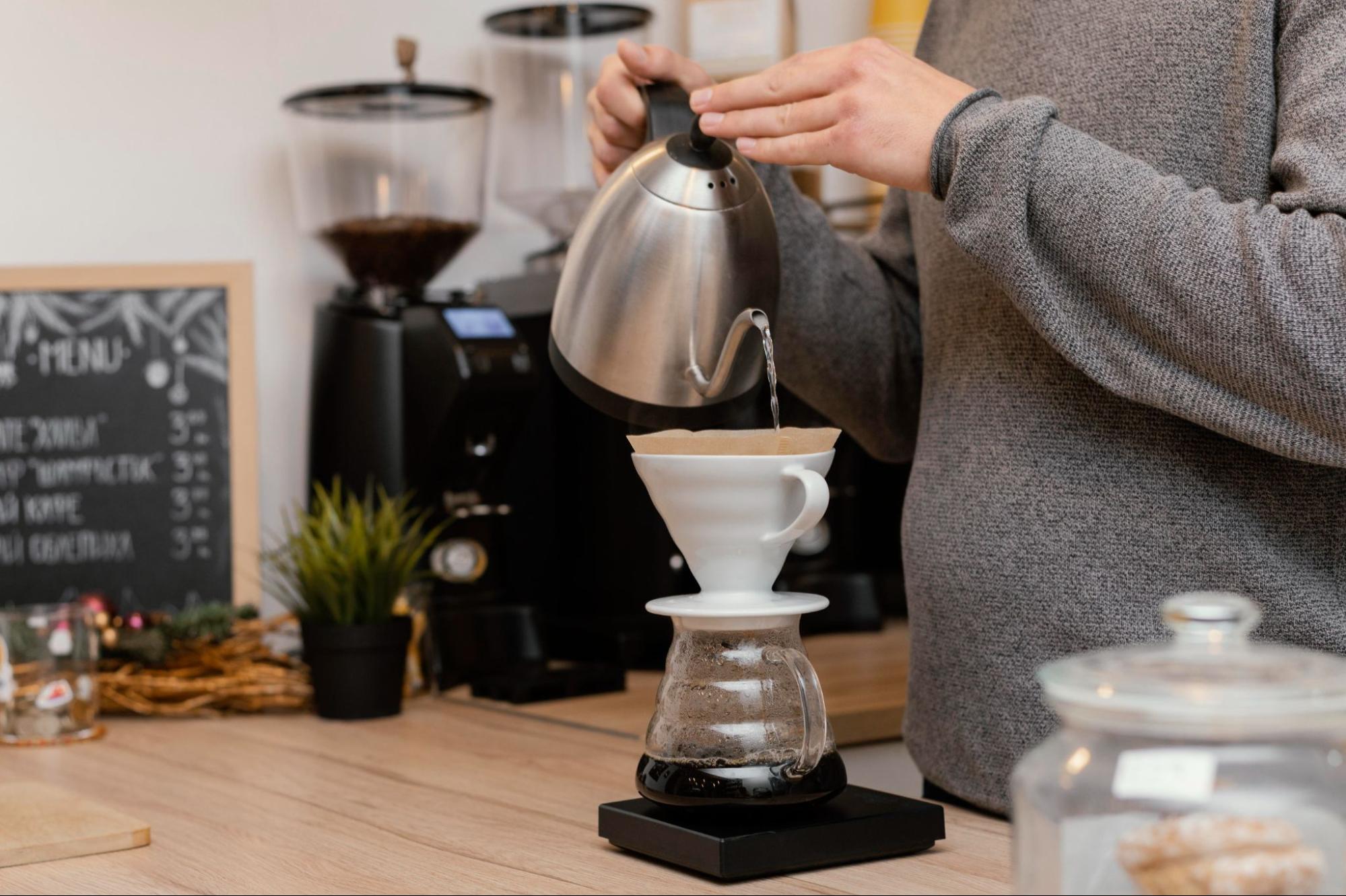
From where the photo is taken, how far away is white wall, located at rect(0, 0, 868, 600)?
161cm

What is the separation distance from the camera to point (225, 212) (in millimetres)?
1725

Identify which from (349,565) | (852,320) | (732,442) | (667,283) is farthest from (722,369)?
(349,565)

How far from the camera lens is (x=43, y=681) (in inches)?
51.5

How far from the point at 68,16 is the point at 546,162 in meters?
0.56

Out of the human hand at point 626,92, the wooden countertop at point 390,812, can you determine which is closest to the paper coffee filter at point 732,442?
the wooden countertop at point 390,812

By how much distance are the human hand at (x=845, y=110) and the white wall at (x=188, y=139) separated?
938 mm

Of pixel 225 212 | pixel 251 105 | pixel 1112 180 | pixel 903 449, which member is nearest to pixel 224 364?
pixel 225 212

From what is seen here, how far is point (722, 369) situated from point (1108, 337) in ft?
0.79

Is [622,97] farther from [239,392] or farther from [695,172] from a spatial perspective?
[239,392]

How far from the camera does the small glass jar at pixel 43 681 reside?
130 centimetres

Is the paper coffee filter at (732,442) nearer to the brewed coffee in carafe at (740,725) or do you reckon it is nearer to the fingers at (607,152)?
the brewed coffee in carafe at (740,725)

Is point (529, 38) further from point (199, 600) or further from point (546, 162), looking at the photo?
point (199, 600)

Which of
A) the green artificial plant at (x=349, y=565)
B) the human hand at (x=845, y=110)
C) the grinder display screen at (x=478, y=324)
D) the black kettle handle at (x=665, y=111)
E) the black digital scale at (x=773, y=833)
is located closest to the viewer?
the black digital scale at (x=773, y=833)

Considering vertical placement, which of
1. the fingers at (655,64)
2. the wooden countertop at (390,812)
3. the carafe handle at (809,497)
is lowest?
the wooden countertop at (390,812)
